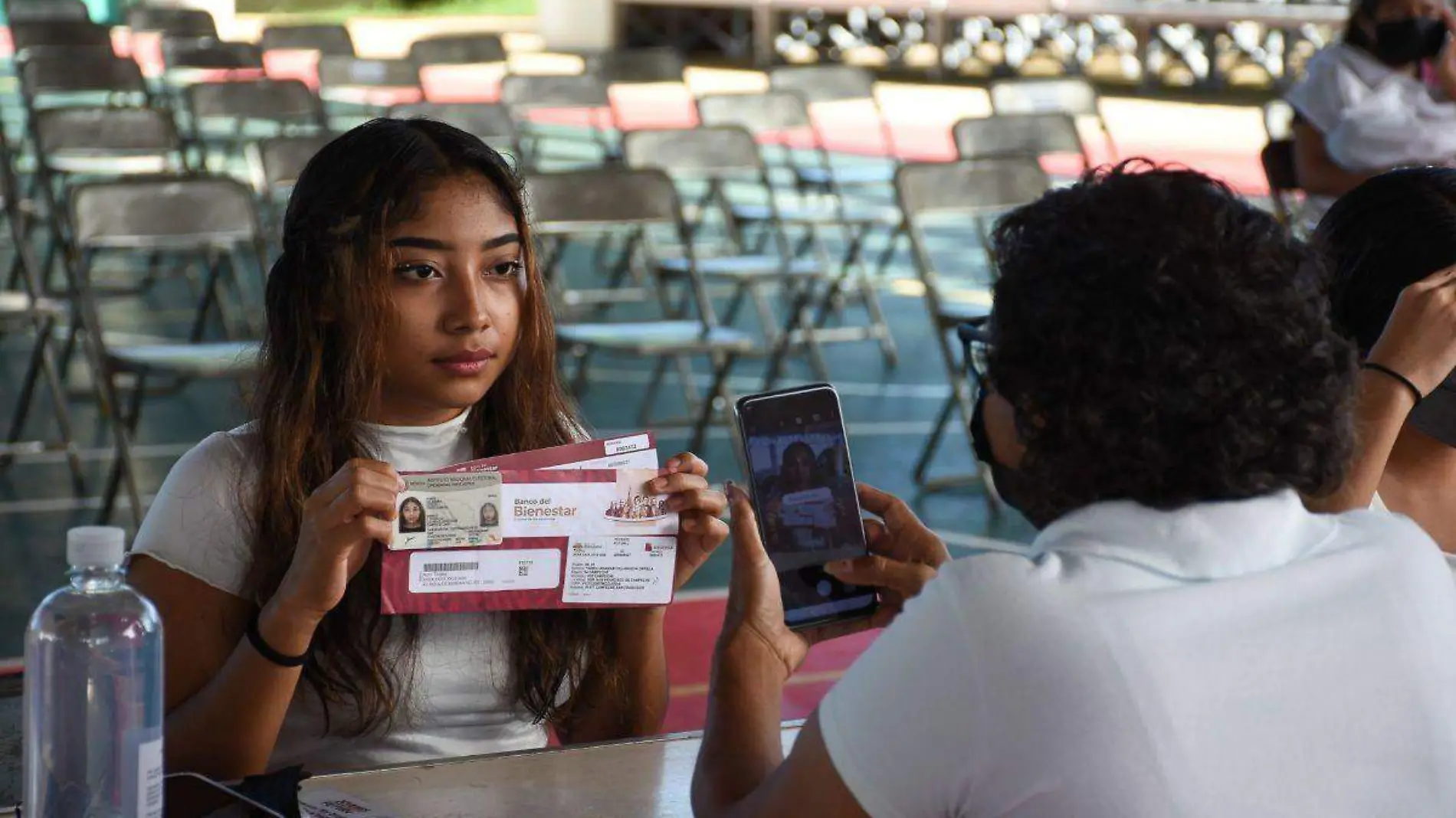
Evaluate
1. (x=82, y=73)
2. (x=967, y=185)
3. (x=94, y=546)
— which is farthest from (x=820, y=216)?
(x=94, y=546)

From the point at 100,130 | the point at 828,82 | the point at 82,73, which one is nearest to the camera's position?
the point at 100,130

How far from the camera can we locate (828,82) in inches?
364

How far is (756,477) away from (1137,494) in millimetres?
505

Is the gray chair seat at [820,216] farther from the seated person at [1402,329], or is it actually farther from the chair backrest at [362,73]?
the seated person at [1402,329]

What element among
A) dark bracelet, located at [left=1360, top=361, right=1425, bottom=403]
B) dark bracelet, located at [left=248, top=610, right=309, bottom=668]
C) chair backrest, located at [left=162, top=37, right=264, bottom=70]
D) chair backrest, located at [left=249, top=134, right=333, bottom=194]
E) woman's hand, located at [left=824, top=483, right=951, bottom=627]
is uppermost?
dark bracelet, located at [left=1360, top=361, right=1425, bottom=403]

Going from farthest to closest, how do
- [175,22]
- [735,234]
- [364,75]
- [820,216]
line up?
1. [175,22]
2. [364,75]
3. [820,216]
4. [735,234]

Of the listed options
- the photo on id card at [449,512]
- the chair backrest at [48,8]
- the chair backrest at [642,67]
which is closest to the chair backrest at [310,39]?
the chair backrest at [642,67]

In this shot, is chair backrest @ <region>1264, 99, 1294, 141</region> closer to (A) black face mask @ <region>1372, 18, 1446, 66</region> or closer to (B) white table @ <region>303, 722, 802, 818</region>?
(A) black face mask @ <region>1372, 18, 1446, 66</region>

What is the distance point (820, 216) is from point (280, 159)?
2.40 meters

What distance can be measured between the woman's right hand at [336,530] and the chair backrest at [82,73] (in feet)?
23.6

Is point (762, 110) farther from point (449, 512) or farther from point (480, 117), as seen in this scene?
point (449, 512)

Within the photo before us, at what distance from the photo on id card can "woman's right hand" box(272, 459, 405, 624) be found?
1 centimetres

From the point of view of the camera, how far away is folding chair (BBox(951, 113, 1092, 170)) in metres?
7.42

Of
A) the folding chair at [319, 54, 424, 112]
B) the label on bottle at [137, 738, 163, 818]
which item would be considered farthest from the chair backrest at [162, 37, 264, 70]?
the label on bottle at [137, 738, 163, 818]
